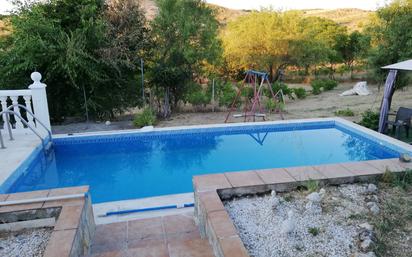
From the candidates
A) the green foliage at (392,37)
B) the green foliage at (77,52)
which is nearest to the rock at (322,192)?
the green foliage at (77,52)

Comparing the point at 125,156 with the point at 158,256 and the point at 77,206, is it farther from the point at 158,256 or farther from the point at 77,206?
the point at 158,256

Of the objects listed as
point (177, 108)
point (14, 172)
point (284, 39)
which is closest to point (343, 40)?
point (284, 39)

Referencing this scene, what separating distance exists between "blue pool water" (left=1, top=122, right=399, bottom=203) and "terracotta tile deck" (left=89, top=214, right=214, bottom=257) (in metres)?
1.47

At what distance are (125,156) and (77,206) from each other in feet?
11.6

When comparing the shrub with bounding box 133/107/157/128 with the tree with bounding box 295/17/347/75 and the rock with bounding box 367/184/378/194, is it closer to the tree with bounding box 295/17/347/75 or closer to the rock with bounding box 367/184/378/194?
the rock with bounding box 367/184/378/194

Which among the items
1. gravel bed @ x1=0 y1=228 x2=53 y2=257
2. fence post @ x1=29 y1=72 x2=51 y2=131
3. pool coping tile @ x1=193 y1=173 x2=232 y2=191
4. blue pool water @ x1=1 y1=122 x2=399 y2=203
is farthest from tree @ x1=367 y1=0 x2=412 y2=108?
gravel bed @ x1=0 y1=228 x2=53 y2=257

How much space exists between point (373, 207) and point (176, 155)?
13.3ft

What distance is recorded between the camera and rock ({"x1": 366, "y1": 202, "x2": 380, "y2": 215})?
8.27ft

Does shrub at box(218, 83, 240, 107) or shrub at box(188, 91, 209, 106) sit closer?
shrub at box(188, 91, 209, 106)

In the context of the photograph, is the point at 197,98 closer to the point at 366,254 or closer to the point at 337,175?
the point at 337,175

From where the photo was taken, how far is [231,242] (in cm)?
204

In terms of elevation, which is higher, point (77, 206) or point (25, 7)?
point (25, 7)

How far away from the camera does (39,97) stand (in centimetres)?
606

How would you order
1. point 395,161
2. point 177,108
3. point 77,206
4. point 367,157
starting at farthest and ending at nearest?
point 177,108
point 367,157
point 395,161
point 77,206
